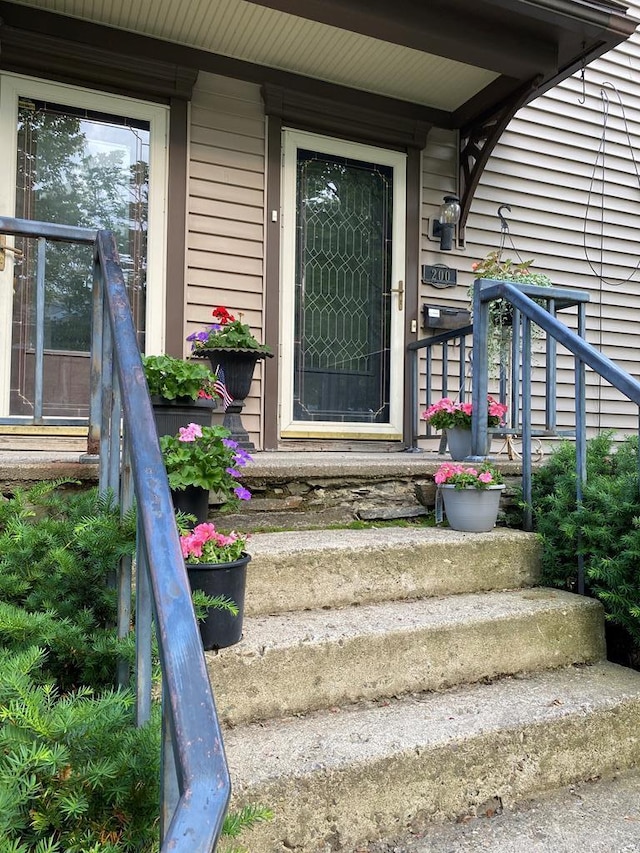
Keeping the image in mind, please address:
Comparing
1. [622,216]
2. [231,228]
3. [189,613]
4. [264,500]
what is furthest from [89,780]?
[622,216]

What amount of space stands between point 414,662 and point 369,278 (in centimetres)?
275

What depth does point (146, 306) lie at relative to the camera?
138 inches

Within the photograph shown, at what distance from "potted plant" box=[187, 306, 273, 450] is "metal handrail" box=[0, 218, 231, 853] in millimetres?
1690

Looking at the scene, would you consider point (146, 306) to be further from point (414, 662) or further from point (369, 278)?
point (414, 662)

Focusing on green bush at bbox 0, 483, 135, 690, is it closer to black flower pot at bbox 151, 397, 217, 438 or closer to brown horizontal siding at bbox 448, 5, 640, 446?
black flower pot at bbox 151, 397, 217, 438

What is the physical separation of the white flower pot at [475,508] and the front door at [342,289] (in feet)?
5.09

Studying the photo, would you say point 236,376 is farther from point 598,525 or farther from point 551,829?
point 551,829

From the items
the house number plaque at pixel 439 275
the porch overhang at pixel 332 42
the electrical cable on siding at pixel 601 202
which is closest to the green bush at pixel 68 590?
the porch overhang at pixel 332 42

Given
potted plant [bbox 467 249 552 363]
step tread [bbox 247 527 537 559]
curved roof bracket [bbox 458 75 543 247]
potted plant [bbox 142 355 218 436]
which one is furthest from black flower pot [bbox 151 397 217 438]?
curved roof bracket [bbox 458 75 543 247]

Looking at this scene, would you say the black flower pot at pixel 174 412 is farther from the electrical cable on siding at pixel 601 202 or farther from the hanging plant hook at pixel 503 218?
the electrical cable on siding at pixel 601 202

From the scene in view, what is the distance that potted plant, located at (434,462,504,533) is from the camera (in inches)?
93.2

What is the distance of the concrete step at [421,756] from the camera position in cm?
134

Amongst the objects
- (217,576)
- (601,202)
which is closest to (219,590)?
(217,576)

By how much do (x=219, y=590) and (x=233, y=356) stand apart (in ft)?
6.27
